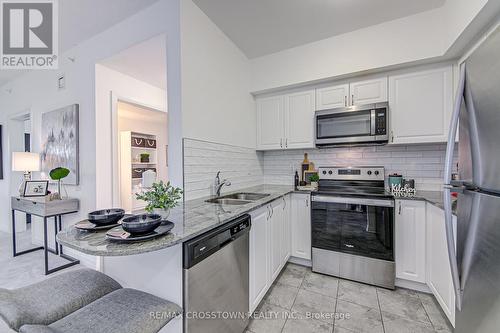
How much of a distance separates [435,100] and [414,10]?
0.91 m

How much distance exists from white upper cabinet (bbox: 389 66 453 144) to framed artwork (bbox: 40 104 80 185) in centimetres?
381

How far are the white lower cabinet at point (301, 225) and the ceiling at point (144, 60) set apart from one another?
222cm

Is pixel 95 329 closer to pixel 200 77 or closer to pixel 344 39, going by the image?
pixel 200 77

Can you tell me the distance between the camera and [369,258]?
211cm

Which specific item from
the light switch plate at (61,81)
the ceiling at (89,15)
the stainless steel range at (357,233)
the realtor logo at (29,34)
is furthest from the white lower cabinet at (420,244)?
the light switch plate at (61,81)

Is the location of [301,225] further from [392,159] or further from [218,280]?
[218,280]

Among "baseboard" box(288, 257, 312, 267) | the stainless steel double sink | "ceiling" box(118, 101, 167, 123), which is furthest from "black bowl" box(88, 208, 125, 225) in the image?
"ceiling" box(118, 101, 167, 123)

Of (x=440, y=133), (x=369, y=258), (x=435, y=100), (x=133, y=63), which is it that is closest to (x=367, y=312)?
(x=369, y=258)

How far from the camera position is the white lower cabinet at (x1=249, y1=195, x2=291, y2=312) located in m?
1.61

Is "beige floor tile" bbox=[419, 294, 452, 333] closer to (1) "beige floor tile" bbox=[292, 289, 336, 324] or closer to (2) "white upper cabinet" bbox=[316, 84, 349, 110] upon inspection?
(1) "beige floor tile" bbox=[292, 289, 336, 324]

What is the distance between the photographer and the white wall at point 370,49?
1.86 meters

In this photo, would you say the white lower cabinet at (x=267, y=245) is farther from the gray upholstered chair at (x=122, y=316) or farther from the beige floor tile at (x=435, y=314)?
the beige floor tile at (x=435, y=314)

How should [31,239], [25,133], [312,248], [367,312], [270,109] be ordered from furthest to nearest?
[25,133] → [31,239] → [270,109] → [312,248] → [367,312]

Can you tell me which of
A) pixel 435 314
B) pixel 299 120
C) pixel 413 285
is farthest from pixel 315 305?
pixel 299 120
